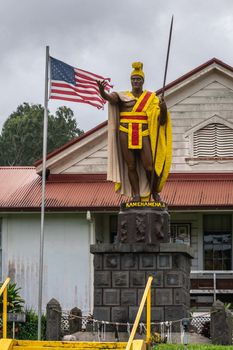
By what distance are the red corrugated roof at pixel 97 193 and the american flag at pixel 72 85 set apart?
3962 millimetres

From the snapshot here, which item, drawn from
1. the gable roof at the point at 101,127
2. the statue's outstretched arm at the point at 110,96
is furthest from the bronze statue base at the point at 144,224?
the gable roof at the point at 101,127

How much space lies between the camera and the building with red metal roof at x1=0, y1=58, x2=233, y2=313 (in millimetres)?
31703

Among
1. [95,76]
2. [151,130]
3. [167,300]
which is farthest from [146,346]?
[95,76]

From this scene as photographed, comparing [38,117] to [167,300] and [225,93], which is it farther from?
[167,300]

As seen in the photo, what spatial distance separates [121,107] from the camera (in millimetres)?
19828

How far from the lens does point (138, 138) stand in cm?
1961

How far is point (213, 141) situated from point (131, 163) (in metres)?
13.4

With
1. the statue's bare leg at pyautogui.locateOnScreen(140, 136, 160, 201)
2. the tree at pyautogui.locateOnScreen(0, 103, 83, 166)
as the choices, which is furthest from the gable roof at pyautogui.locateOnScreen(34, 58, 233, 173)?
the tree at pyautogui.locateOnScreen(0, 103, 83, 166)

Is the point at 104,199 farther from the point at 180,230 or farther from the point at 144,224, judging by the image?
the point at 144,224

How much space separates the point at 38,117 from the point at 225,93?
4648cm

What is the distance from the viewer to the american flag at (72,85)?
28.3m

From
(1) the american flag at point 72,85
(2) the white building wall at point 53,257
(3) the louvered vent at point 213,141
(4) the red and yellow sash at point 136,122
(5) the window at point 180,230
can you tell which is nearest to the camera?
(4) the red and yellow sash at point 136,122

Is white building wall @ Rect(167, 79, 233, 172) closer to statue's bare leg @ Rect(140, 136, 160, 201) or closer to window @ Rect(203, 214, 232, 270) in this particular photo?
window @ Rect(203, 214, 232, 270)

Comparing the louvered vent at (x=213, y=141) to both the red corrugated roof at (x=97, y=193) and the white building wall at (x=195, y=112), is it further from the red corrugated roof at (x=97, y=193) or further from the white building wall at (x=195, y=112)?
the red corrugated roof at (x=97, y=193)
